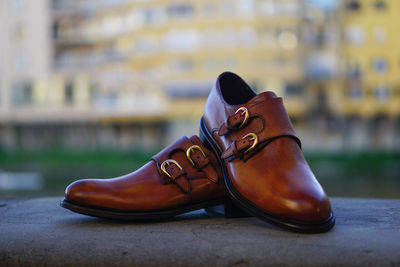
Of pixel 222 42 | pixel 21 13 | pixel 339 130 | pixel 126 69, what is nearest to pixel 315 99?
pixel 339 130

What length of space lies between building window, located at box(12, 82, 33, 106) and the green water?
7104mm

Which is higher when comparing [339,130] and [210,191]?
[210,191]

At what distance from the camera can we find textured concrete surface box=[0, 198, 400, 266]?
1107 millimetres

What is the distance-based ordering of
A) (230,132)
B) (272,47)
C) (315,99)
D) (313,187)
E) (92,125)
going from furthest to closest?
(92,125)
(315,99)
(272,47)
(230,132)
(313,187)

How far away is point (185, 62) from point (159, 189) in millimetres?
28100

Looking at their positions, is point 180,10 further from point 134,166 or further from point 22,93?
point 22,93

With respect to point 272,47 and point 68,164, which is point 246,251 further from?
point 272,47

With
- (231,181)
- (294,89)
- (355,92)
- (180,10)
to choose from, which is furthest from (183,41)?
(231,181)

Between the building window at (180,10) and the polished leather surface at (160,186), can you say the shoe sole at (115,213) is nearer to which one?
the polished leather surface at (160,186)

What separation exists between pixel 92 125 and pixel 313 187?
114 ft

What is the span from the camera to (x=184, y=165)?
60.6 inches

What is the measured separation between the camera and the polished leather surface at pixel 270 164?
128cm

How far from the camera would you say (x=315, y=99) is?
30.2 metres

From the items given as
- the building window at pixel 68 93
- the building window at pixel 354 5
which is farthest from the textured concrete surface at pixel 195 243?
the building window at pixel 68 93
